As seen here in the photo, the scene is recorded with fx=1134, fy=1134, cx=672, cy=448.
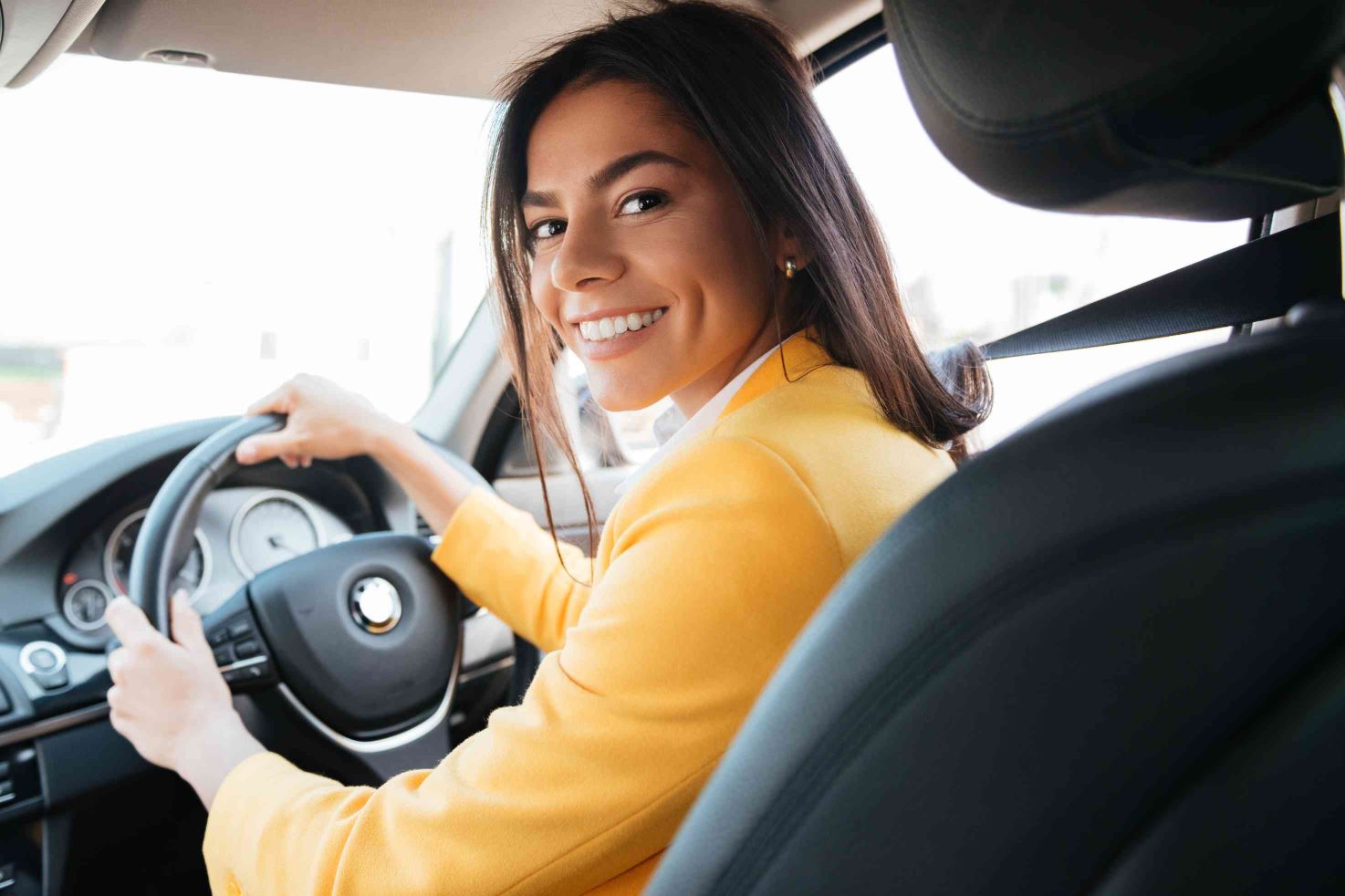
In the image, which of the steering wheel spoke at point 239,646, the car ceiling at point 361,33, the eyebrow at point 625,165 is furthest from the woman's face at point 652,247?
the steering wheel spoke at point 239,646

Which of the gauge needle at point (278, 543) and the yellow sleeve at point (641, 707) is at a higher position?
the gauge needle at point (278, 543)

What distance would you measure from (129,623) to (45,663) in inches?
10.2

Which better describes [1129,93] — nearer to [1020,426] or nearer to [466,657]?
[1020,426]

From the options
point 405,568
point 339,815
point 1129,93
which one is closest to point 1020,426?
point 1129,93

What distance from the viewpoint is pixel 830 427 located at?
94cm

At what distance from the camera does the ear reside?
1.20m

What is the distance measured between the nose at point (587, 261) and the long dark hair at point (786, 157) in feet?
0.50

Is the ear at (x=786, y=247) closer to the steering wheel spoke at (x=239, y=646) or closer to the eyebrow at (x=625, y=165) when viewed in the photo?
the eyebrow at (x=625, y=165)

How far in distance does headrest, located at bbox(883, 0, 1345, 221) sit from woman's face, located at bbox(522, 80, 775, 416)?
53 cm

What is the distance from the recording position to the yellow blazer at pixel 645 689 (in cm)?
82

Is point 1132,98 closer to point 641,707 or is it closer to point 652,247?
point 641,707

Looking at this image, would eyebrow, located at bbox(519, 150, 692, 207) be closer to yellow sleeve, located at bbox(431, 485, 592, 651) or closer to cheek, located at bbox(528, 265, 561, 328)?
cheek, located at bbox(528, 265, 561, 328)

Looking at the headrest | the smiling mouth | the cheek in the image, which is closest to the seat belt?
the headrest

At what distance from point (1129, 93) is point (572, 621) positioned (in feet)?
3.89
